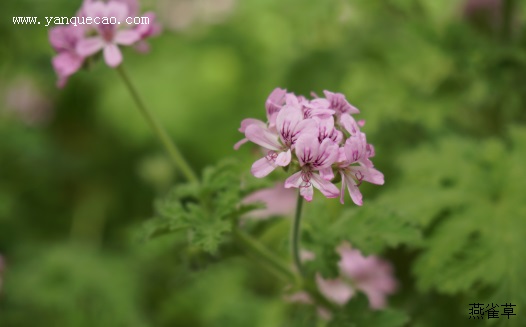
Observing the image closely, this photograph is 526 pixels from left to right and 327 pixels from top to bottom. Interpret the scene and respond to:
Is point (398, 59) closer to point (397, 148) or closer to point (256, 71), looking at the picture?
point (397, 148)

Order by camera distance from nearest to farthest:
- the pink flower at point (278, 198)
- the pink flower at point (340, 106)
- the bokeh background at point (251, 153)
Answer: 1. the pink flower at point (340, 106)
2. the bokeh background at point (251, 153)
3. the pink flower at point (278, 198)

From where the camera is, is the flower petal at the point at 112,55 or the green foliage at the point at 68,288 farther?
the green foliage at the point at 68,288

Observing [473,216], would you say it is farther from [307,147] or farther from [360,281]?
[307,147]

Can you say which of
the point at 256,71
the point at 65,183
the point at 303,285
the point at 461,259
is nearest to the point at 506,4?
the point at 461,259

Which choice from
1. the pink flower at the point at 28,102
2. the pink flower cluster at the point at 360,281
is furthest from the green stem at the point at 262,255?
the pink flower at the point at 28,102

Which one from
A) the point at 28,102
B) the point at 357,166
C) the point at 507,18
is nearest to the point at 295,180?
the point at 357,166

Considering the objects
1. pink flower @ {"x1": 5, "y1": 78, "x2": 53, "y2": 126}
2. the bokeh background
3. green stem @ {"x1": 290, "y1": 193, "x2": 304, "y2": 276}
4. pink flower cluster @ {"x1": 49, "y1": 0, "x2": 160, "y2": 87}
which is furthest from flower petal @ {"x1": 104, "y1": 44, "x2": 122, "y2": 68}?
pink flower @ {"x1": 5, "y1": 78, "x2": 53, "y2": 126}

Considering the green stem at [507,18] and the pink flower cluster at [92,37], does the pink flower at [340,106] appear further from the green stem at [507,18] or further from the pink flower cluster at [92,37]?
the green stem at [507,18]
